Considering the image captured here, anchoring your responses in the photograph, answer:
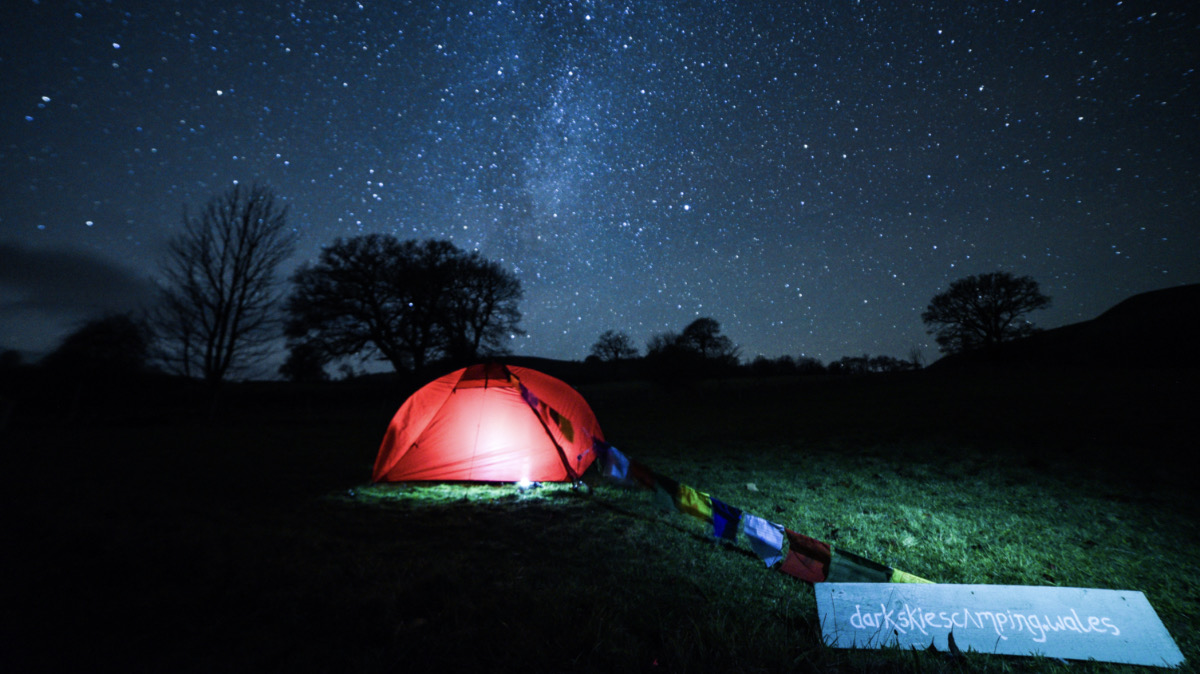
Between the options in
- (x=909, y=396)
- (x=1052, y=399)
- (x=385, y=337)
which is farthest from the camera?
(x=385, y=337)

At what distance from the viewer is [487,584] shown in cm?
335

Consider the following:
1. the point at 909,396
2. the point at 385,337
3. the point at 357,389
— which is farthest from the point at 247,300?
the point at 909,396

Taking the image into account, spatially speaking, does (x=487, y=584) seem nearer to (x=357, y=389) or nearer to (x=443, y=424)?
(x=443, y=424)

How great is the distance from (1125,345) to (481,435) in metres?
42.3

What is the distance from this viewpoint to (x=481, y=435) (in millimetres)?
7293

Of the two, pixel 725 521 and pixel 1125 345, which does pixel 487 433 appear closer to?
pixel 725 521

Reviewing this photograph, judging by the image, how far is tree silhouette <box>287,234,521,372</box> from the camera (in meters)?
26.9

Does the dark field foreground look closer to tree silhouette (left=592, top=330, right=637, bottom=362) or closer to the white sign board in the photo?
the white sign board

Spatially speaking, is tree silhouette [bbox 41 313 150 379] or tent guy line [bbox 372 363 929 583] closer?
tent guy line [bbox 372 363 929 583]

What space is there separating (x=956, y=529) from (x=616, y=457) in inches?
150

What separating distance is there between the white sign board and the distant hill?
1329 inches

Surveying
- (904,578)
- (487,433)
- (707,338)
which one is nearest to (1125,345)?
(707,338)

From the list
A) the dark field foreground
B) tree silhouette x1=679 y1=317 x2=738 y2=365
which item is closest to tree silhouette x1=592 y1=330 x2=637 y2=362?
tree silhouette x1=679 y1=317 x2=738 y2=365

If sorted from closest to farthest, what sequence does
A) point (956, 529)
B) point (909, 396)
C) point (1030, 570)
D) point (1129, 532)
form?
point (1030, 570) → point (1129, 532) → point (956, 529) → point (909, 396)
